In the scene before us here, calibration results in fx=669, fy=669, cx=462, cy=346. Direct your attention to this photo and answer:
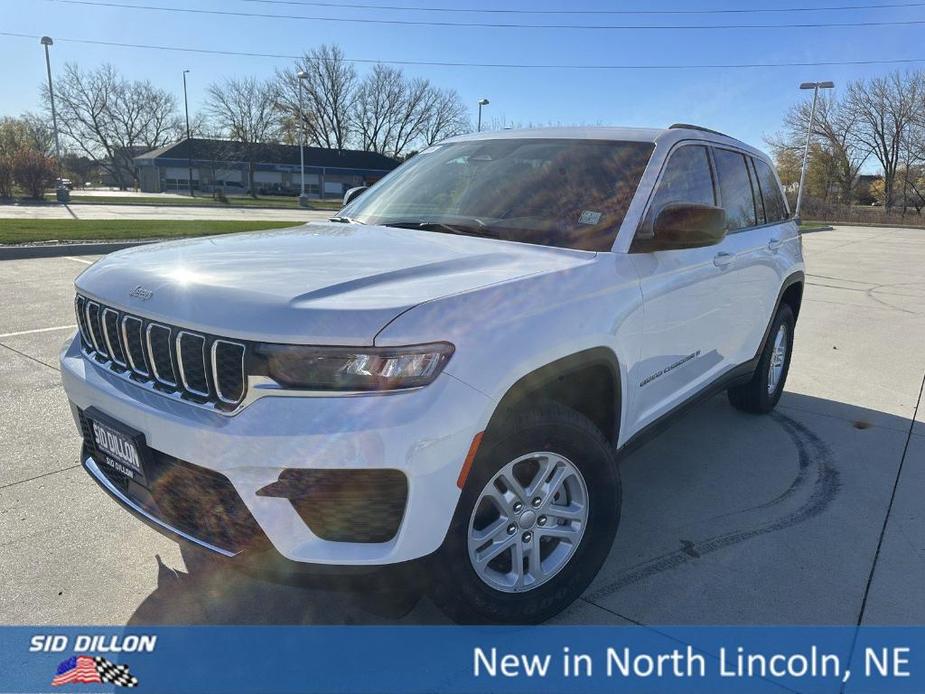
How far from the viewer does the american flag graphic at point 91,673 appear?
7.44ft

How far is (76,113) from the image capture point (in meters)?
73.1

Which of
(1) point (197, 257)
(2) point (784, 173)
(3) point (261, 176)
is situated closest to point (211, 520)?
(1) point (197, 257)

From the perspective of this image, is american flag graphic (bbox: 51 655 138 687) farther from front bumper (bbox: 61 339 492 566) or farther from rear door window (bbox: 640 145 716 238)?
rear door window (bbox: 640 145 716 238)

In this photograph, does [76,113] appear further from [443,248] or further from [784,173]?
[443,248]

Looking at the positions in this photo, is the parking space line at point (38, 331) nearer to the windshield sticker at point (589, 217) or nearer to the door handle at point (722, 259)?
the windshield sticker at point (589, 217)

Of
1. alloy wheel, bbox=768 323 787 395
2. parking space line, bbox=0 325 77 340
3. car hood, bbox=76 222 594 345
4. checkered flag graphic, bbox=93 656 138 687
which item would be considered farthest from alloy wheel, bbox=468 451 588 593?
parking space line, bbox=0 325 77 340

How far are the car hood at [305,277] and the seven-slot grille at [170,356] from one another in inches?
1.9

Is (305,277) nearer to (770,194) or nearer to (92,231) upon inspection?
(770,194)

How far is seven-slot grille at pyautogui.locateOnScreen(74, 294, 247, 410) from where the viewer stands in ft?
6.57

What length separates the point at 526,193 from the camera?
10.6ft

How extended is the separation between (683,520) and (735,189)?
2.09 m

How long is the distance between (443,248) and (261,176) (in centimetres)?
7491

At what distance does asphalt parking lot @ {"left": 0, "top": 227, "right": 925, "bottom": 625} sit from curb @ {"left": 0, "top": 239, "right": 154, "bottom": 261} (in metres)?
7.49

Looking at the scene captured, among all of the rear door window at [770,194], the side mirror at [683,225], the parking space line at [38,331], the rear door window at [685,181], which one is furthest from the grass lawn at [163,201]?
the side mirror at [683,225]
